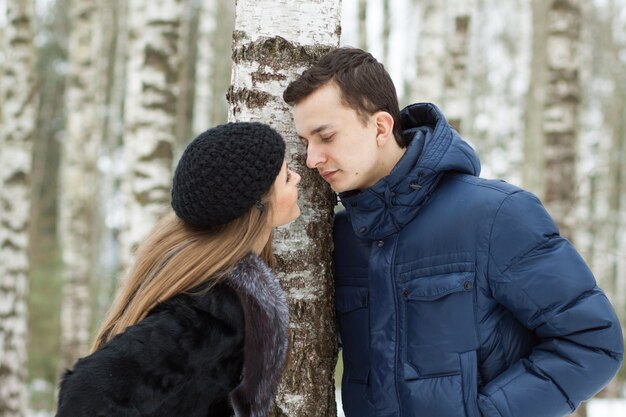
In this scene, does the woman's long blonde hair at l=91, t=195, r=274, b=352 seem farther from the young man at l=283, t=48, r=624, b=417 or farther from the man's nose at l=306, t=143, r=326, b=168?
the young man at l=283, t=48, r=624, b=417

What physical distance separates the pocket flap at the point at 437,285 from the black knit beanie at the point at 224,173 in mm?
584

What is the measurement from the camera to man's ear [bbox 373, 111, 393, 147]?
253 centimetres

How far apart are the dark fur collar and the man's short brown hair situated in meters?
0.62

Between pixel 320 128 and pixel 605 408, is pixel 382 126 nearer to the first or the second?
pixel 320 128

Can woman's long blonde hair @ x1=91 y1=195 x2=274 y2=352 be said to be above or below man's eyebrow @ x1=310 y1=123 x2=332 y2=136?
below

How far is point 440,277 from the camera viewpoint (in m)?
2.33

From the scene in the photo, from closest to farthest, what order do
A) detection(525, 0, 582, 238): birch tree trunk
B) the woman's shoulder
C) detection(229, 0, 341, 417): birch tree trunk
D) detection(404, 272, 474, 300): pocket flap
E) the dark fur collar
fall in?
the woman's shoulder, the dark fur collar, detection(404, 272, 474, 300): pocket flap, detection(229, 0, 341, 417): birch tree trunk, detection(525, 0, 582, 238): birch tree trunk

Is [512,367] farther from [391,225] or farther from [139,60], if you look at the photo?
[139,60]

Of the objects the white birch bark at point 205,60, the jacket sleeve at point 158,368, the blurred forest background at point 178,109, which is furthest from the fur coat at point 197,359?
the white birch bark at point 205,60

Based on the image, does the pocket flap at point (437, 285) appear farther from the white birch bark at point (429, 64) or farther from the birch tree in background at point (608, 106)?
the birch tree in background at point (608, 106)

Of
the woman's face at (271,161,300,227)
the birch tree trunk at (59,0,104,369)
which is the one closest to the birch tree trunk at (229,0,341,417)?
the woman's face at (271,161,300,227)

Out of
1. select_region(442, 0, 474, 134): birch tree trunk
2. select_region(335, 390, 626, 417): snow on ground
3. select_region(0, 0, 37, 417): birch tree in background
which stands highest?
select_region(442, 0, 474, 134): birch tree trunk

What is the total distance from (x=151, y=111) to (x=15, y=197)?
6.52ft

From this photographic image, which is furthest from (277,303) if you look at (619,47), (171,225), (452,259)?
(619,47)
